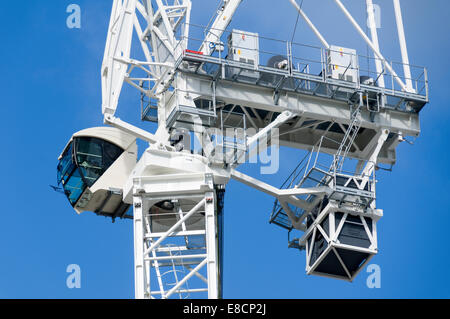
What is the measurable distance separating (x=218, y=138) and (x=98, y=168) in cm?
780

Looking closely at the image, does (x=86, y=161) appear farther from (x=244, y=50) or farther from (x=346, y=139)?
(x=346, y=139)

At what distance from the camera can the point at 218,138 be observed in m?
54.5

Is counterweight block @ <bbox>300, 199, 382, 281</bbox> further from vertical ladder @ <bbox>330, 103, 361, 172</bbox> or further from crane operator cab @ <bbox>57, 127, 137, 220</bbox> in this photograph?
crane operator cab @ <bbox>57, 127, 137, 220</bbox>

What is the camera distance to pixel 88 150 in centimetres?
6006

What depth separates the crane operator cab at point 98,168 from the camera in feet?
195

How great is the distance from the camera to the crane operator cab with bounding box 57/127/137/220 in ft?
195

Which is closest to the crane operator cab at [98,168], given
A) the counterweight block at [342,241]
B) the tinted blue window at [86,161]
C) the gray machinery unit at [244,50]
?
the tinted blue window at [86,161]

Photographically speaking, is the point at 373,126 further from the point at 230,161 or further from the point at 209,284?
the point at 209,284

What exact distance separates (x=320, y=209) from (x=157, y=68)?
10.1m

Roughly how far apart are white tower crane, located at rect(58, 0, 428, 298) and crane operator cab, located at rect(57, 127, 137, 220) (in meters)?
0.06
